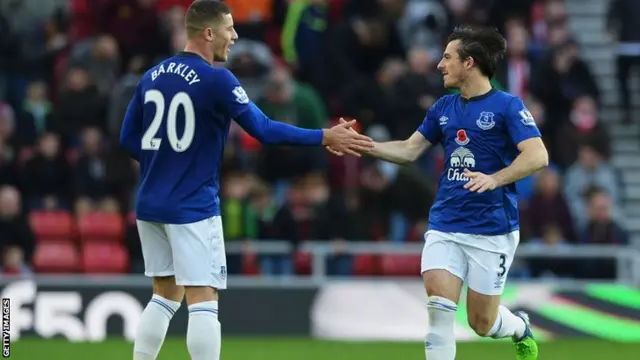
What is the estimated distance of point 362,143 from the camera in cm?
995

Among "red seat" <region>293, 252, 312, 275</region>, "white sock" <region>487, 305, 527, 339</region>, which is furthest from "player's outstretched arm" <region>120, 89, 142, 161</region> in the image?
"red seat" <region>293, 252, 312, 275</region>

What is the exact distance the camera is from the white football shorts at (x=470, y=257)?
9.91 m

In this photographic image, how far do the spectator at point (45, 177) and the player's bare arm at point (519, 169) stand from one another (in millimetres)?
8561

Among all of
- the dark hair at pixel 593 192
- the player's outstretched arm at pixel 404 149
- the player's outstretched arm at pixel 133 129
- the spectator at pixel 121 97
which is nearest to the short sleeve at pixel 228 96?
the player's outstretched arm at pixel 133 129

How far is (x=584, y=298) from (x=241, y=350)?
415 centimetres

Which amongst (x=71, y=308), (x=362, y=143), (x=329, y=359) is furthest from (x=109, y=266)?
(x=362, y=143)

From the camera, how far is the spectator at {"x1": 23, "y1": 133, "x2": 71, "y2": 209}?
56.6 ft

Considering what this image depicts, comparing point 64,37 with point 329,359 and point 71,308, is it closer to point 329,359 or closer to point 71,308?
point 71,308

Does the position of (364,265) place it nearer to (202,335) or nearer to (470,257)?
(470,257)

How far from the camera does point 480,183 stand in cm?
952

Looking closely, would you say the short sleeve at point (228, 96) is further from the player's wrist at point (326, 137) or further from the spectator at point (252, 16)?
the spectator at point (252, 16)

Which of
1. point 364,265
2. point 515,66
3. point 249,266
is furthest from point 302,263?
point 515,66

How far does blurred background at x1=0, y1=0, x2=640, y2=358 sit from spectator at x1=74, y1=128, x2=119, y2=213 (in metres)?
0.02

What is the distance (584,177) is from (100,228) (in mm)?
6035
